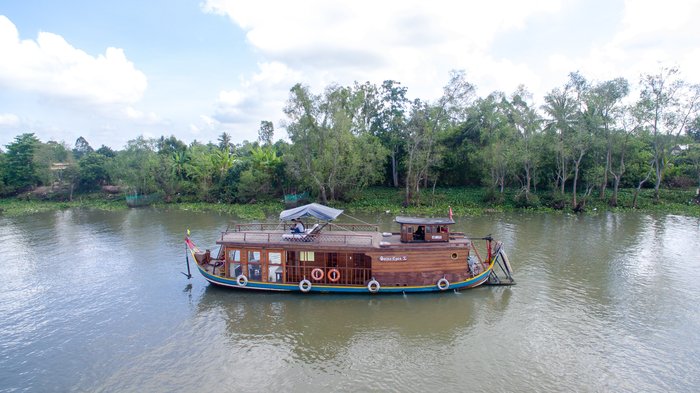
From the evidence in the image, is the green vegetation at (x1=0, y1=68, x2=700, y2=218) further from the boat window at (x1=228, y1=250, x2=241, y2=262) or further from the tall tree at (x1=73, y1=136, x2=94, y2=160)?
the tall tree at (x1=73, y1=136, x2=94, y2=160)

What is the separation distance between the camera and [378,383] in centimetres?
1196

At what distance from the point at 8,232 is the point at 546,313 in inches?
1558

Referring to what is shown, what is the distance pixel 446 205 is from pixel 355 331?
28.1m

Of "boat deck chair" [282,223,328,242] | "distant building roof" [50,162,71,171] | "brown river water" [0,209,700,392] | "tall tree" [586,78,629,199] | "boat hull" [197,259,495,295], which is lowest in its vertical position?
"brown river water" [0,209,700,392]

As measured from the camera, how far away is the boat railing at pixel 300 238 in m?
18.0

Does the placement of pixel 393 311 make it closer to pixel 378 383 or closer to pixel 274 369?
pixel 378 383

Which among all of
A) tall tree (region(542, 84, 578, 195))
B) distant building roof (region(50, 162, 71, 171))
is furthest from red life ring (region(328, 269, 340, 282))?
distant building roof (region(50, 162, 71, 171))

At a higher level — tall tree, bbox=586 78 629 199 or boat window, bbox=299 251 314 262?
tall tree, bbox=586 78 629 199

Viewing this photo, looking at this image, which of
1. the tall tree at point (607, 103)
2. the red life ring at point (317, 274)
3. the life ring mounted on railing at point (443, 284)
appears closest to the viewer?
the life ring mounted on railing at point (443, 284)

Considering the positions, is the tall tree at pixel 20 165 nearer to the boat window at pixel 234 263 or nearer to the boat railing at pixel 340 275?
the boat window at pixel 234 263

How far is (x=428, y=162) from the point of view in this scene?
40531mm

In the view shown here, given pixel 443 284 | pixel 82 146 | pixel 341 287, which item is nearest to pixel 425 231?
pixel 443 284

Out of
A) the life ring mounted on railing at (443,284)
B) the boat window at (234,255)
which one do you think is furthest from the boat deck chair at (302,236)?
the life ring mounted on railing at (443,284)

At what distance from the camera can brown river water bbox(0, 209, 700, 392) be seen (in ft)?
40.0
